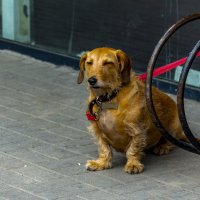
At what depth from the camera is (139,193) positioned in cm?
618

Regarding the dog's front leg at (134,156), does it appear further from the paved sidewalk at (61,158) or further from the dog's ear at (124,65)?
the dog's ear at (124,65)

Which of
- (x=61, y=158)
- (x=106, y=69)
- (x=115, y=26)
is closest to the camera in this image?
(x=106, y=69)

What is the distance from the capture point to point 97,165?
21.9ft

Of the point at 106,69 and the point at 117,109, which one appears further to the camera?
the point at 117,109

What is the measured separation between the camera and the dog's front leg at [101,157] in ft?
21.9

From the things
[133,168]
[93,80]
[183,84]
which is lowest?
[133,168]

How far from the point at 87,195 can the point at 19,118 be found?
2.05 metres

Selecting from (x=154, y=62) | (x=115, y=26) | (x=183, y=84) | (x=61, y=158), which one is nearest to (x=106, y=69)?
(x=154, y=62)

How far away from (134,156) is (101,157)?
0.28 metres

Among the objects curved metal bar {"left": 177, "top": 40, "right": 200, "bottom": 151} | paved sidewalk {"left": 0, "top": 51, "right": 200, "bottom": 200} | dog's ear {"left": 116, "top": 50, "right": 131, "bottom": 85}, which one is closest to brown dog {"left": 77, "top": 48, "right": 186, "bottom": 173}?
dog's ear {"left": 116, "top": 50, "right": 131, "bottom": 85}

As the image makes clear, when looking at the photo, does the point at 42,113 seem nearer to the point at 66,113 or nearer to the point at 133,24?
the point at 66,113

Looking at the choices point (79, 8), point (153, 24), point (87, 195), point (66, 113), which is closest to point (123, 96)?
point (87, 195)

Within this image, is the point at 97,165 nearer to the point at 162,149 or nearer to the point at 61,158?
the point at 61,158

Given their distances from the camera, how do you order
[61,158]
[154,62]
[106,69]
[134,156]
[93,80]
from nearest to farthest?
[154,62]
[93,80]
[106,69]
[134,156]
[61,158]
